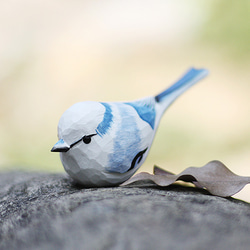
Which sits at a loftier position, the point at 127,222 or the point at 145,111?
the point at 145,111

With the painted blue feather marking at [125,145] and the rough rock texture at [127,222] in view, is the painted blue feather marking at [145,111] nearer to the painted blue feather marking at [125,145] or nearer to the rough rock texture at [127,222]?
the painted blue feather marking at [125,145]

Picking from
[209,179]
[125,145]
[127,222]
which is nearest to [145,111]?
[125,145]

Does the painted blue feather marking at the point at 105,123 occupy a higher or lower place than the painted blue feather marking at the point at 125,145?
higher

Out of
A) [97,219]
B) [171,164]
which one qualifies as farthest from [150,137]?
[171,164]

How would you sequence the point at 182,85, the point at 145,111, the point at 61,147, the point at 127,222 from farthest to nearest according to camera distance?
the point at 182,85 → the point at 145,111 → the point at 61,147 → the point at 127,222

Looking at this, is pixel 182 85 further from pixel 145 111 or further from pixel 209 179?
pixel 209 179

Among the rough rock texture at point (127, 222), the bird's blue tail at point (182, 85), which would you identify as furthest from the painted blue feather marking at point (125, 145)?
the bird's blue tail at point (182, 85)

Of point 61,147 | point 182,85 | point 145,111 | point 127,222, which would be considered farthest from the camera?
point 182,85
